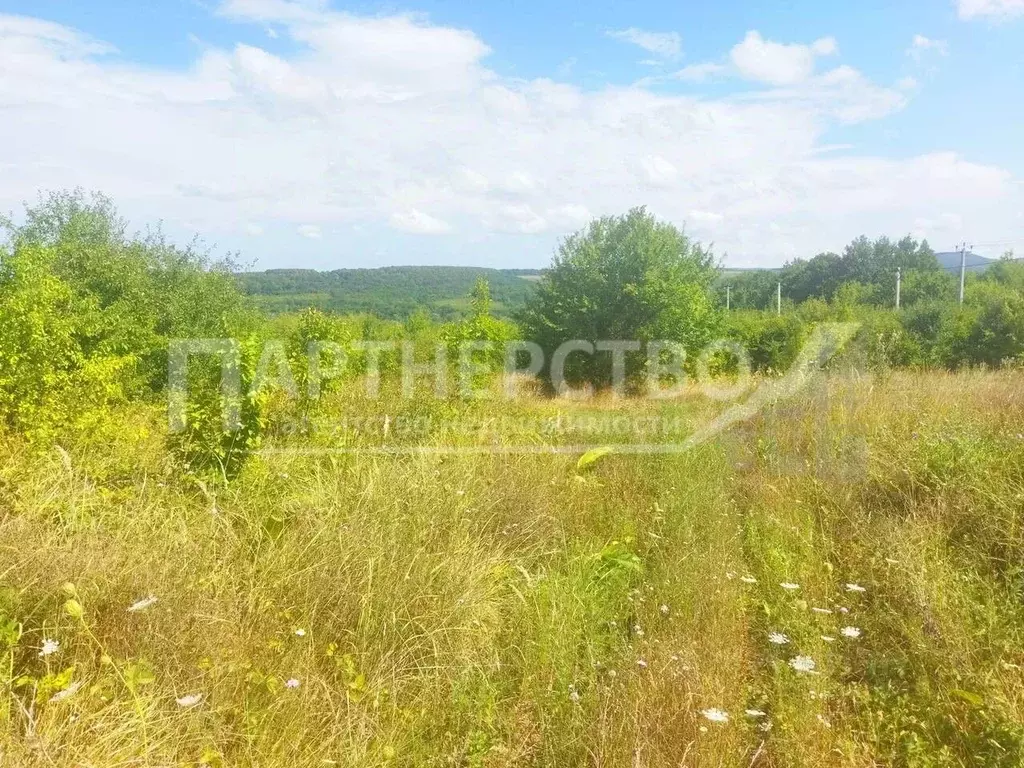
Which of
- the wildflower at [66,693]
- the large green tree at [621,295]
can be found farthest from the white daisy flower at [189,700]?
the large green tree at [621,295]

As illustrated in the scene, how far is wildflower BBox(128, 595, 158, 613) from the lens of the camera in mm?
2348

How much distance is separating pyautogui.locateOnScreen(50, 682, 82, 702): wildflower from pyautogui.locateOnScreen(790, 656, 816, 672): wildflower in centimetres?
264

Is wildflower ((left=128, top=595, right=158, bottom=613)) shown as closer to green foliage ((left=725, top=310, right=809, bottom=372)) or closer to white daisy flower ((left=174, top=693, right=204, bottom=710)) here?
white daisy flower ((left=174, top=693, right=204, bottom=710))

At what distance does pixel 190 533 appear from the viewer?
10.9ft

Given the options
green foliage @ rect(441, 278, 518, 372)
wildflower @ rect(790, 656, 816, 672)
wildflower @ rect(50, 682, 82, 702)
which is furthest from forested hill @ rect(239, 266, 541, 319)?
wildflower @ rect(50, 682, 82, 702)

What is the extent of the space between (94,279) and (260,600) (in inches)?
548

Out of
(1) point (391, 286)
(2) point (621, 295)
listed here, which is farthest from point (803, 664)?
(1) point (391, 286)

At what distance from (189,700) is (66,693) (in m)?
0.35

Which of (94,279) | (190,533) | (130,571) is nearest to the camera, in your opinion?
(130,571)

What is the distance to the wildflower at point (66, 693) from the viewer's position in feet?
6.50

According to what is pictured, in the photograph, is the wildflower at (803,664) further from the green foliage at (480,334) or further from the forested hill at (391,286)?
the forested hill at (391,286)

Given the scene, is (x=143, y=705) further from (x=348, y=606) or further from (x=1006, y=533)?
(x=1006, y=533)

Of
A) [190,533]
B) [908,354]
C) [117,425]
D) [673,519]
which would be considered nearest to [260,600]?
[190,533]

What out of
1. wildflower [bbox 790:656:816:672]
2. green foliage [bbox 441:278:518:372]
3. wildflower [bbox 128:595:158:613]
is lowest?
wildflower [bbox 790:656:816:672]
